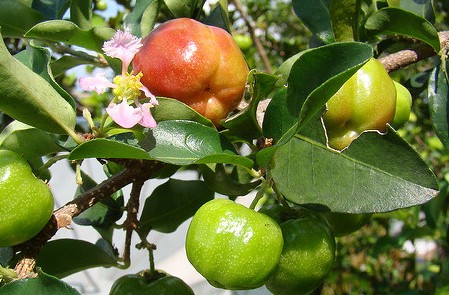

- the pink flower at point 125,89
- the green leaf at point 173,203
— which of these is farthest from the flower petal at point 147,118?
the green leaf at point 173,203

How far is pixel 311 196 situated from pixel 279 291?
18cm

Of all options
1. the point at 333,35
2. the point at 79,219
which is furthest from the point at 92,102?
the point at 333,35

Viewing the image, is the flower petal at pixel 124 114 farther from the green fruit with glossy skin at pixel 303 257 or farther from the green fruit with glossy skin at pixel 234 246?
the green fruit with glossy skin at pixel 303 257

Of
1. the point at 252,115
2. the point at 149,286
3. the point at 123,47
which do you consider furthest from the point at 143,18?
the point at 149,286

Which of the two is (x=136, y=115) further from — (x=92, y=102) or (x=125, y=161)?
(x=92, y=102)

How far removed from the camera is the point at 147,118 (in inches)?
33.3

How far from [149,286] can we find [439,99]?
2.26ft

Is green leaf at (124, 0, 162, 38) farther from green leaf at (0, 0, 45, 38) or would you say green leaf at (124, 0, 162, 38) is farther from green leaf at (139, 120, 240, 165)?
green leaf at (139, 120, 240, 165)

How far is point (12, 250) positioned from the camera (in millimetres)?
937

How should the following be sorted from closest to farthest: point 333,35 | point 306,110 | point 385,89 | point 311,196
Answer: point 306,110 < point 311,196 < point 385,89 < point 333,35

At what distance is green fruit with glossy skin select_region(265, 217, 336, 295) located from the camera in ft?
2.97

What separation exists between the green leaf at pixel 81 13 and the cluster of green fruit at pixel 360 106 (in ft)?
2.17

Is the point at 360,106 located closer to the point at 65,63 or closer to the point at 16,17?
the point at 65,63

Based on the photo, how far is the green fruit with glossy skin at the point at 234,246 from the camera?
0.80 m
